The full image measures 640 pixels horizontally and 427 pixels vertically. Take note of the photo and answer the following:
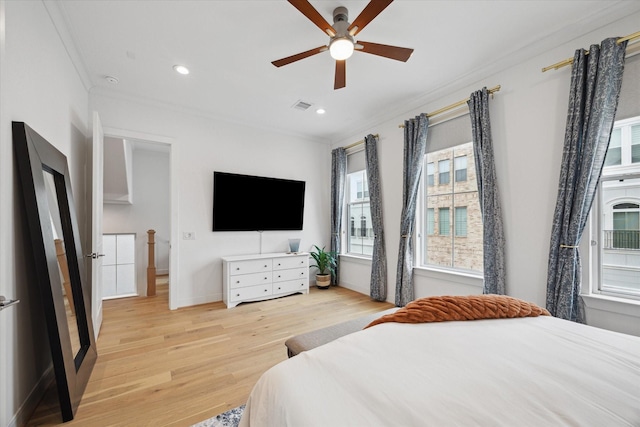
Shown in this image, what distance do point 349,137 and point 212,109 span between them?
2.26m

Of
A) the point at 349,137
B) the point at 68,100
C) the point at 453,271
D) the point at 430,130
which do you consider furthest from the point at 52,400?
the point at 349,137

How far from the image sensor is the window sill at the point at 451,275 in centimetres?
291

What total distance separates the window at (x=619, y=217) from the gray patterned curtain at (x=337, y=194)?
327 cm

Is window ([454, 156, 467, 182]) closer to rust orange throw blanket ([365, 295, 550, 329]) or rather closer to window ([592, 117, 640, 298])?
window ([592, 117, 640, 298])

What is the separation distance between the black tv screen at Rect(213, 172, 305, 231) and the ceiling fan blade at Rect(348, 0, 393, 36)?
2.78 meters

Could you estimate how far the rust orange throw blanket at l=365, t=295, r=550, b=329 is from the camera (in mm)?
1475

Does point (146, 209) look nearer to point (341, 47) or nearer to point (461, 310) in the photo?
point (341, 47)

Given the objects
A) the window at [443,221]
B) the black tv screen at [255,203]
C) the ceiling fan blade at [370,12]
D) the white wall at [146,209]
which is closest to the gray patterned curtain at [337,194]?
the black tv screen at [255,203]

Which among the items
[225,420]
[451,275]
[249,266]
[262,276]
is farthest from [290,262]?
[225,420]

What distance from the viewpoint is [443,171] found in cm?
347

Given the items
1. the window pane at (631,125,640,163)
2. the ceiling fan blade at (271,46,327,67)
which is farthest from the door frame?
the window pane at (631,125,640,163)

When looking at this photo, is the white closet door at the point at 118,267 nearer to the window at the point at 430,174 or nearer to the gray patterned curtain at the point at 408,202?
the gray patterned curtain at the point at 408,202

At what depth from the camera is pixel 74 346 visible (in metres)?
1.98

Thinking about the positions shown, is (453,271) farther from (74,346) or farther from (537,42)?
(74,346)
